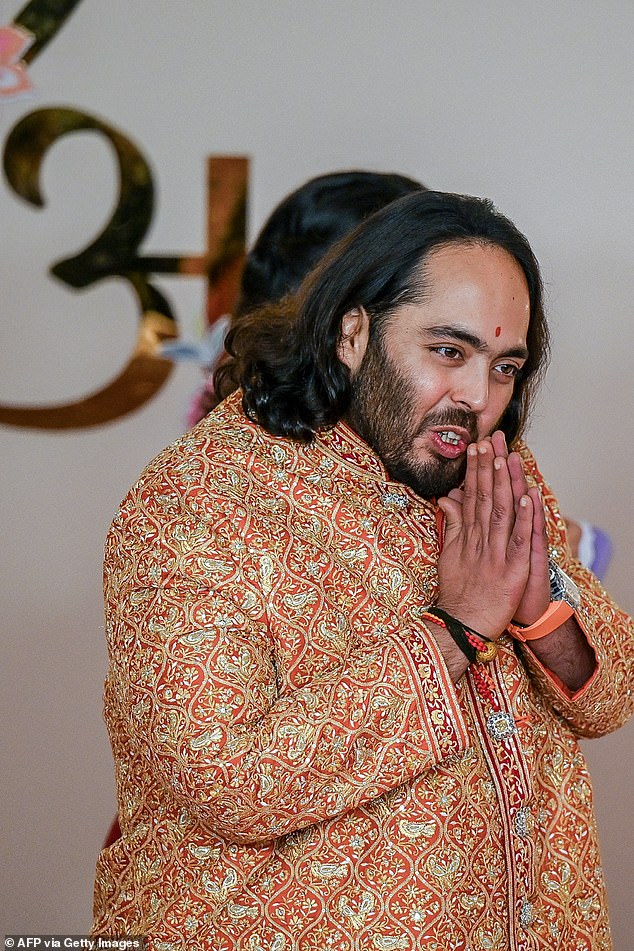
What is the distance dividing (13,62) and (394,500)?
2177 millimetres

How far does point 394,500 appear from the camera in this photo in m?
1.99

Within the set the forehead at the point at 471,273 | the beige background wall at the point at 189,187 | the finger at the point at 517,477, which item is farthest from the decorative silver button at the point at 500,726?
the beige background wall at the point at 189,187

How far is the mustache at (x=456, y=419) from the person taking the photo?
6.30 feet

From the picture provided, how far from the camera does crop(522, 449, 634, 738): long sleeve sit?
1979 mm

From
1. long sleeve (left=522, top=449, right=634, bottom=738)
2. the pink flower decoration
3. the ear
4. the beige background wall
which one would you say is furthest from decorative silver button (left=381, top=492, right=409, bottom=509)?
the pink flower decoration

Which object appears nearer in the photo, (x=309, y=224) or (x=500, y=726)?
(x=500, y=726)

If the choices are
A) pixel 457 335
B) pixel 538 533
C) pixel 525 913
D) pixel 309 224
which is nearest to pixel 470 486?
pixel 538 533

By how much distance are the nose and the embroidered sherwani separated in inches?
8.2

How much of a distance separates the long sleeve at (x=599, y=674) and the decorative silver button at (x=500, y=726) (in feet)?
0.36

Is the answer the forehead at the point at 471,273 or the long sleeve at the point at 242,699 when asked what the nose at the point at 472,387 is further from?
the long sleeve at the point at 242,699

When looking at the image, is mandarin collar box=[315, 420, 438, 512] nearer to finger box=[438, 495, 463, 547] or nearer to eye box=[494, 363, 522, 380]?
finger box=[438, 495, 463, 547]

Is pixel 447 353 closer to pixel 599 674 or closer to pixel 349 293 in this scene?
pixel 349 293

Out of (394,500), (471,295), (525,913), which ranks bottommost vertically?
(525,913)

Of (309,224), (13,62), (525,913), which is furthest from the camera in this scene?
(13,62)
